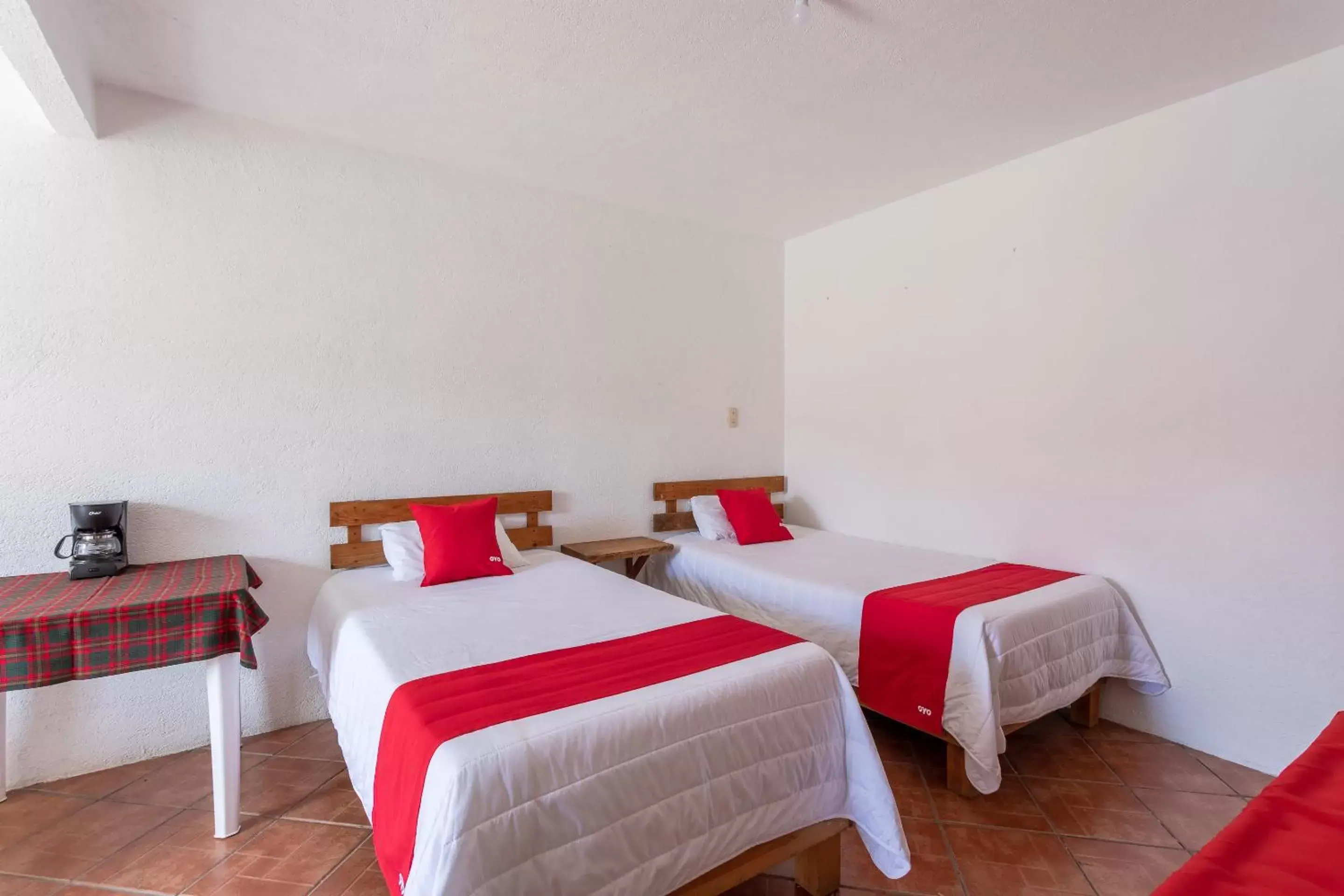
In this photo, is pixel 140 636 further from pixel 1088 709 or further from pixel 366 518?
pixel 1088 709

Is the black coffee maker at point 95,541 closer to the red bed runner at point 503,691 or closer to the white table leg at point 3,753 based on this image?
the white table leg at point 3,753

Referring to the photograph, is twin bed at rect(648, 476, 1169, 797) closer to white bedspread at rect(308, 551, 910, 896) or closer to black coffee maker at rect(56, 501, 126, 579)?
white bedspread at rect(308, 551, 910, 896)

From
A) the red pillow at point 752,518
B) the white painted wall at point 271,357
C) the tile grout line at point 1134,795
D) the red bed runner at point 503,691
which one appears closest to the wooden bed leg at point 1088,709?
the tile grout line at point 1134,795

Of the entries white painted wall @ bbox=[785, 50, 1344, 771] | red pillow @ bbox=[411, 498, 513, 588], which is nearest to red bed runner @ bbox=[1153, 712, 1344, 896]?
white painted wall @ bbox=[785, 50, 1344, 771]

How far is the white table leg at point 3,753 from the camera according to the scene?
2.16 m

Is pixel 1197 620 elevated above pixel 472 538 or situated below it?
below

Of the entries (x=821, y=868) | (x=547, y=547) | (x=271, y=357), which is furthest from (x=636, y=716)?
(x=271, y=357)

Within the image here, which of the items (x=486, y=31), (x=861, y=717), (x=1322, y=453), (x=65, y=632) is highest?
(x=486, y=31)

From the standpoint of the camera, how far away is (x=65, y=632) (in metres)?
1.76

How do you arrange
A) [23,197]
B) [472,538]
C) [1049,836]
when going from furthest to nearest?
1. [472,538]
2. [23,197]
3. [1049,836]

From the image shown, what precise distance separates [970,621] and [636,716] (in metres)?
1.38

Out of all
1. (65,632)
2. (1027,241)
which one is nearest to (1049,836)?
(1027,241)

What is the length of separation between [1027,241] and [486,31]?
8.52 ft

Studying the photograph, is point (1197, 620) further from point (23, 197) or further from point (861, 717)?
point (23, 197)
